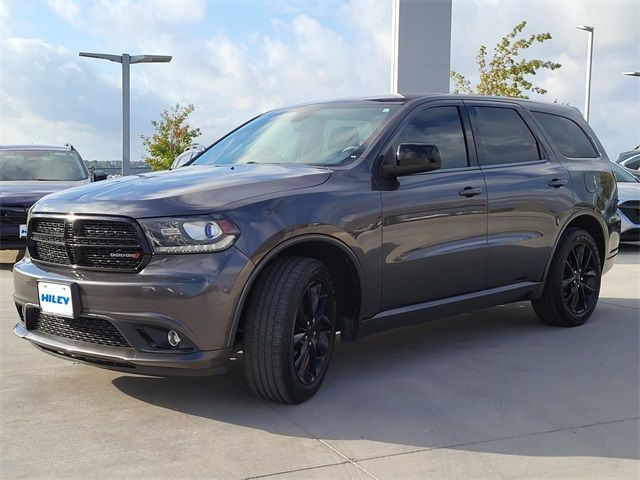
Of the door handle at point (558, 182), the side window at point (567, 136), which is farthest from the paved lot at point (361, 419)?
the side window at point (567, 136)

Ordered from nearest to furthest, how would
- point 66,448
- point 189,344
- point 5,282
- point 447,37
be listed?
point 66,448 → point 189,344 → point 5,282 → point 447,37

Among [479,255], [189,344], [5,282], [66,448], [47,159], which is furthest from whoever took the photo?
[47,159]

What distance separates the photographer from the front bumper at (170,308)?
3689mm

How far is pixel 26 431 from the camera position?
12.3 ft

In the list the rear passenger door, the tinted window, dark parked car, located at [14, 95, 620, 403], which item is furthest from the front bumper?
the tinted window

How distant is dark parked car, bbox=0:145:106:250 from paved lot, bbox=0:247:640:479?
378 centimetres

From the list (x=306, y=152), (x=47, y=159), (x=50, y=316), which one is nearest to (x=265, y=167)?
(x=306, y=152)

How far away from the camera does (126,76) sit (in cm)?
2117

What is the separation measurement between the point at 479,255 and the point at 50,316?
276 cm

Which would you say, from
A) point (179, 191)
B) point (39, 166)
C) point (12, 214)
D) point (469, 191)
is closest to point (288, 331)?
point (179, 191)

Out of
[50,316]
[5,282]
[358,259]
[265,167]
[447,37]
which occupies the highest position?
[447,37]

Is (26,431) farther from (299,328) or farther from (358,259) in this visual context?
(358,259)

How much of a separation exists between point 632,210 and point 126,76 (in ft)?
47.4

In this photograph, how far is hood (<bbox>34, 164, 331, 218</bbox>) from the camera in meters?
3.79
